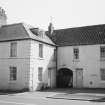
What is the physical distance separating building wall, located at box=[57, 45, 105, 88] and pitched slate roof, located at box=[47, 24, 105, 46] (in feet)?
2.67

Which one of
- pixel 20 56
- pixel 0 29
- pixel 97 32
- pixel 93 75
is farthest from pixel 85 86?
pixel 0 29

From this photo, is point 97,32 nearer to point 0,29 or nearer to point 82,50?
point 82,50

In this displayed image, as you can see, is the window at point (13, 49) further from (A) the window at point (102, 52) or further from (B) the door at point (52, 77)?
(A) the window at point (102, 52)

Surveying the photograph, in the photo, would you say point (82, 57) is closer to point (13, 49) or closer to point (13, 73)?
point (13, 49)

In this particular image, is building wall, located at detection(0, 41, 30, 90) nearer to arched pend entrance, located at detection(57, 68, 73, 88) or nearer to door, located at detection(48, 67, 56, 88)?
door, located at detection(48, 67, 56, 88)

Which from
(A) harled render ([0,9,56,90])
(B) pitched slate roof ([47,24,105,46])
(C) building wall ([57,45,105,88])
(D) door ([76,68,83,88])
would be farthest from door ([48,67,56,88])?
(B) pitched slate roof ([47,24,105,46])

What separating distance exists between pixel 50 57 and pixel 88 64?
546 centimetres

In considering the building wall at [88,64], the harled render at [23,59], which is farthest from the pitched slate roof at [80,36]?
the harled render at [23,59]

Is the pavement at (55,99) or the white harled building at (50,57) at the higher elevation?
the white harled building at (50,57)

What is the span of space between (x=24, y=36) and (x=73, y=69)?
352 inches

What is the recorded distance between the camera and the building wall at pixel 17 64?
76.5 ft

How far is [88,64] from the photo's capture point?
89.5 feet

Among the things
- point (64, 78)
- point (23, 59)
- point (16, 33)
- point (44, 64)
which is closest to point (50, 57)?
point (44, 64)

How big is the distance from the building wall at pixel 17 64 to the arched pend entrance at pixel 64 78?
7.60 meters
